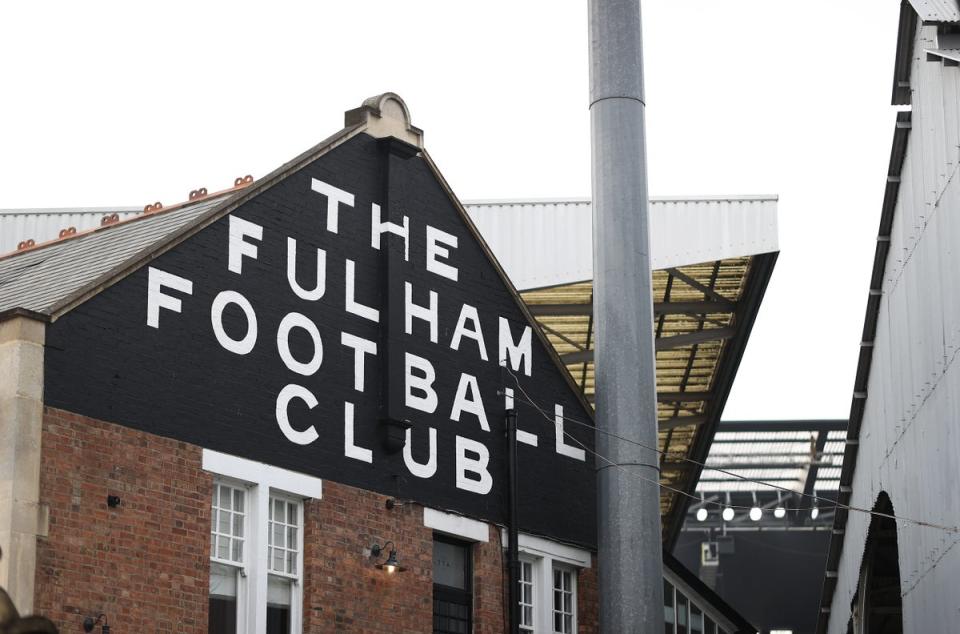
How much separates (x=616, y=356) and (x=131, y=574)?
6.97 meters

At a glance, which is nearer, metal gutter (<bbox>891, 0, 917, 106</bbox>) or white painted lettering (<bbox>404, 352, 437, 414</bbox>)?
A: metal gutter (<bbox>891, 0, 917, 106</bbox>)

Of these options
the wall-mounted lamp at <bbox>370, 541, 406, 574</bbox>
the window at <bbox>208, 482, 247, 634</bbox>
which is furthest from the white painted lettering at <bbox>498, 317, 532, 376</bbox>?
the window at <bbox>208, 482, 247, 634</bbox>

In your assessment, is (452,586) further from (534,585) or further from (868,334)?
(868,334)

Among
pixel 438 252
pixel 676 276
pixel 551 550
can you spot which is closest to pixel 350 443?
pixel 438 252

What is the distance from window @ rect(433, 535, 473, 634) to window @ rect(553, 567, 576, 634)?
1.98m

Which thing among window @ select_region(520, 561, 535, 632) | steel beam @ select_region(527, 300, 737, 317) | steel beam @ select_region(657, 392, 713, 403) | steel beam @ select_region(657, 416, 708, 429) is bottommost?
window @ select_region(520, 561, 535, 632)

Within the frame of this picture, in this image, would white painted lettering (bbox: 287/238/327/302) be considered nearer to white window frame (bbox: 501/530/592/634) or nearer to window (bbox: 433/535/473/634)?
window (bbox: 433/535/473/634)

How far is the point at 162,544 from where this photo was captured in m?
18.8

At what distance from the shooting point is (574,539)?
25297 mm

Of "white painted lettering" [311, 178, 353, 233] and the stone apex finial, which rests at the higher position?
the stone apex finial

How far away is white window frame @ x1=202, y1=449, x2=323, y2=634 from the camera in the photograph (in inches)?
784

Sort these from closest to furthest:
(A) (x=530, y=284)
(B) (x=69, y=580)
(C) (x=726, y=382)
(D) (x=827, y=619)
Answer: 1. (B) (x=69, y=580)
2. (A) (x=530, y=284)
3. (D) (x=827, y=619)
4. (C) (x=726, y=382)

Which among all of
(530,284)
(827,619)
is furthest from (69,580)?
(827,619)

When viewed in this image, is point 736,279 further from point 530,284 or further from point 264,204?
point 264,204
